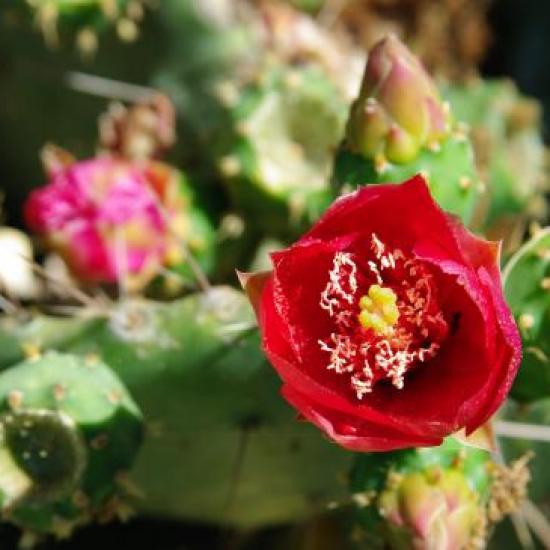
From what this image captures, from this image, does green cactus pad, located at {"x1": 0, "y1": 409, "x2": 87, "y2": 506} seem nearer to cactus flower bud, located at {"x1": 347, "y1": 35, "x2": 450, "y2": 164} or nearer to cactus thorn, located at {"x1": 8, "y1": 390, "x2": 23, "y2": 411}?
cactus thorn, located at {"x1": 8, "y1": 390, "x2": 23, "y2": 411}

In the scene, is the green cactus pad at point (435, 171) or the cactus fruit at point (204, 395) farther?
the cactus fruit at point (204, 395)

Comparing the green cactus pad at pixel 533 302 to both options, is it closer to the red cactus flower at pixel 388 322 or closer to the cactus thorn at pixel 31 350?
the red cactus flower at pixel 388 322

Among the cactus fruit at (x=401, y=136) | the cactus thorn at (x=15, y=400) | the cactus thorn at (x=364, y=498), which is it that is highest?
the cactus fruit at (x=401, y=136)

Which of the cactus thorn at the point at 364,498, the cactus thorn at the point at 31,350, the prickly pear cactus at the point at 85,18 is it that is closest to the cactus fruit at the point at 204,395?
the cactus thorn at the point at 31,350

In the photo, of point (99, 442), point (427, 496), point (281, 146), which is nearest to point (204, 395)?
point (99, 442)

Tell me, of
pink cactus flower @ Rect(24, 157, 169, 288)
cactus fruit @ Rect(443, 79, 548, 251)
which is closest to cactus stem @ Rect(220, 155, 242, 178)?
pink cactus flower @ Rect(24, 157, 169, 288)

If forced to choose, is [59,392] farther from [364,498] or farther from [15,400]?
[364,498]
